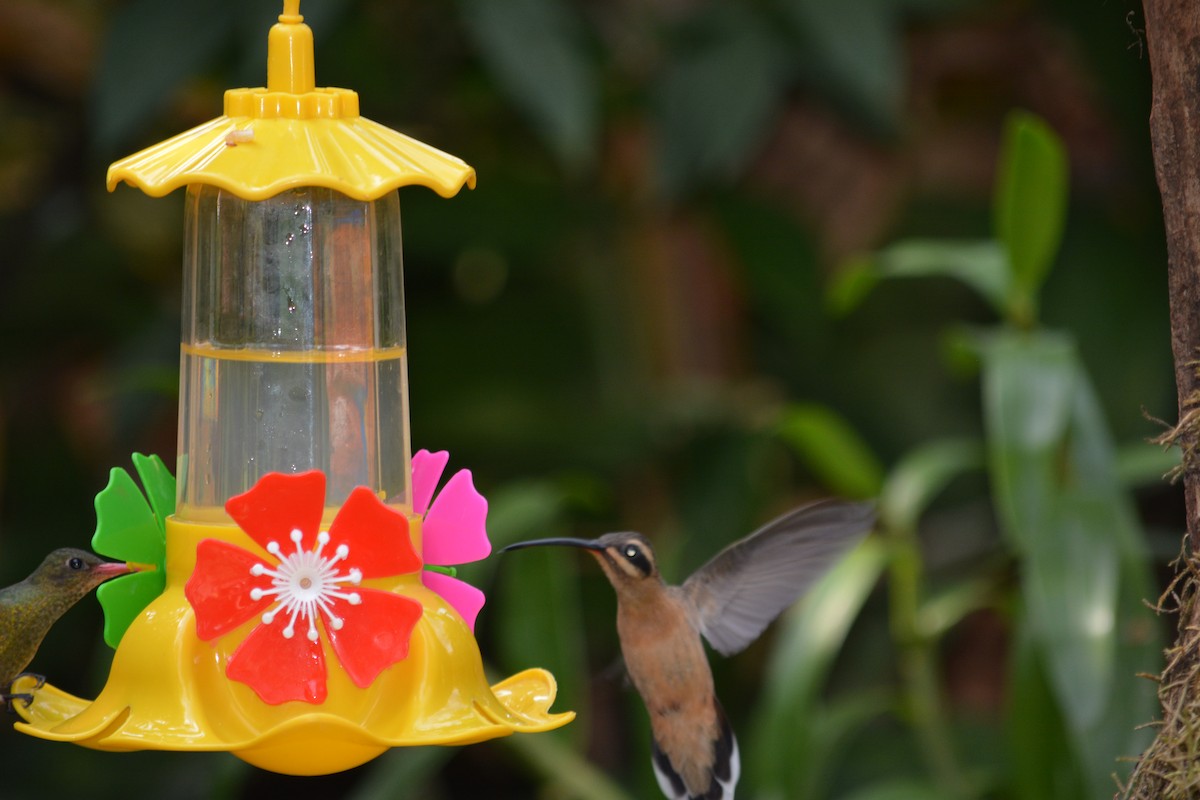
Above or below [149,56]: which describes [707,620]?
below

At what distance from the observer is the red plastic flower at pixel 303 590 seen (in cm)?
125

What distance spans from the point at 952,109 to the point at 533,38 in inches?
80.5

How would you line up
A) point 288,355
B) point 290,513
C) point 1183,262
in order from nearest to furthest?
1. point 1183,262
2. point 290,513
3. point 288,355

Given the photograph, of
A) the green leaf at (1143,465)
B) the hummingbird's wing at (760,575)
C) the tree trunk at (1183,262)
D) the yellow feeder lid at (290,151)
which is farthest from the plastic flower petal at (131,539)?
the green leaf at (1143,465)

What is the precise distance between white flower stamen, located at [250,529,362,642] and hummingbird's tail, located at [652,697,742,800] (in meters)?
0.69

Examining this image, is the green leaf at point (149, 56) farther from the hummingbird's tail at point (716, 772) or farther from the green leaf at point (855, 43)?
the hummingbird's tail at point (716, 772)

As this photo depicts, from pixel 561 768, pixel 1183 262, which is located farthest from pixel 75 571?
pixel 561 768

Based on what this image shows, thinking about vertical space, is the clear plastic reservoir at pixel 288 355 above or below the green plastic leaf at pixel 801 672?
above

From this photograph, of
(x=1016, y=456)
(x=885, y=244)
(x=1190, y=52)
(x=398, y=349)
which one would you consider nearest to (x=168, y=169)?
(x=398, y=349)

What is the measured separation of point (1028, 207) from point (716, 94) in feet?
3.06

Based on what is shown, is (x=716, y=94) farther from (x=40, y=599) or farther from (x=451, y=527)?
(x=40, y=599)

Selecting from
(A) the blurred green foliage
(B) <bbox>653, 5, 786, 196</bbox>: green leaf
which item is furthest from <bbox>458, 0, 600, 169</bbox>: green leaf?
(B) <bbox>653, 5, 786, 196</bbox>: green leaf

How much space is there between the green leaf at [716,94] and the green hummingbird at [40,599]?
180 cm

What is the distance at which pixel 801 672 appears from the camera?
7.40 ft
